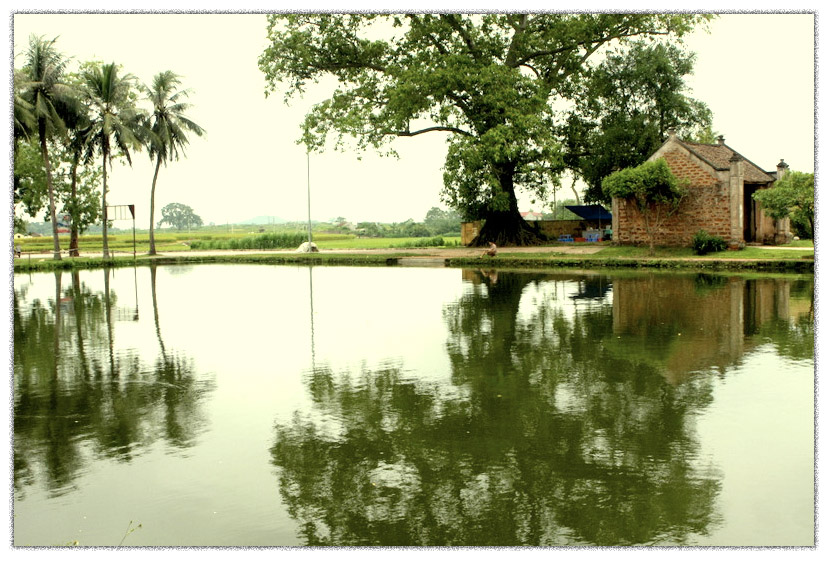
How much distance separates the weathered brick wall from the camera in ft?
93.1

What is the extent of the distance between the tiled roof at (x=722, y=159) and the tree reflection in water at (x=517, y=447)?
Result: 762 inches

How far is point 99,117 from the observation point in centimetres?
3584

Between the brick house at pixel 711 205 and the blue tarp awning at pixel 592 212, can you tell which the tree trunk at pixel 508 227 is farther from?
the blue tarp awning at pixel 592 212

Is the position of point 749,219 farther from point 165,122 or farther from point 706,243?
point 165,122

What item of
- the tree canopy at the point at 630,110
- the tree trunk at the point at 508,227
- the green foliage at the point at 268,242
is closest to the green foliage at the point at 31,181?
the green foliage at the point at 268,242

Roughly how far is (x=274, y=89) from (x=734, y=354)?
28.6 m

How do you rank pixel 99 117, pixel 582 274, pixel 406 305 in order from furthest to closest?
1. pixel 99 117
2. pixel 582 274
3. pixel 406 305

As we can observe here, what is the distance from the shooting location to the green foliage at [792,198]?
23.2 m

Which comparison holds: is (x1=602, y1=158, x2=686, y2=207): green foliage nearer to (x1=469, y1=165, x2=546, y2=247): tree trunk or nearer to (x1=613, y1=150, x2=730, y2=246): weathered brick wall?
(x1=613, y1=150, x2=730, y2=246): weathered brick wall

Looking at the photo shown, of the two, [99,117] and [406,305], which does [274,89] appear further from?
[406,305]

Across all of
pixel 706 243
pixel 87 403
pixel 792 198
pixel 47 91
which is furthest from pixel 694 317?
pixel 47 91

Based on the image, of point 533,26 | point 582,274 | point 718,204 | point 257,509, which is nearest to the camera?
point 257,509

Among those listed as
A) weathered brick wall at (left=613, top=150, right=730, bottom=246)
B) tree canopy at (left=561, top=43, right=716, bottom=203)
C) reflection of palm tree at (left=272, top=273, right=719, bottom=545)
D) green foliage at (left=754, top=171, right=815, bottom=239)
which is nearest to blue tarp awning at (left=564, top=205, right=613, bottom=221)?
tree canopy at (left=561, top=43, right=716, bottom=203)

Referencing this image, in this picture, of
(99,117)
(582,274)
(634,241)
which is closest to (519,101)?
(634,241)
